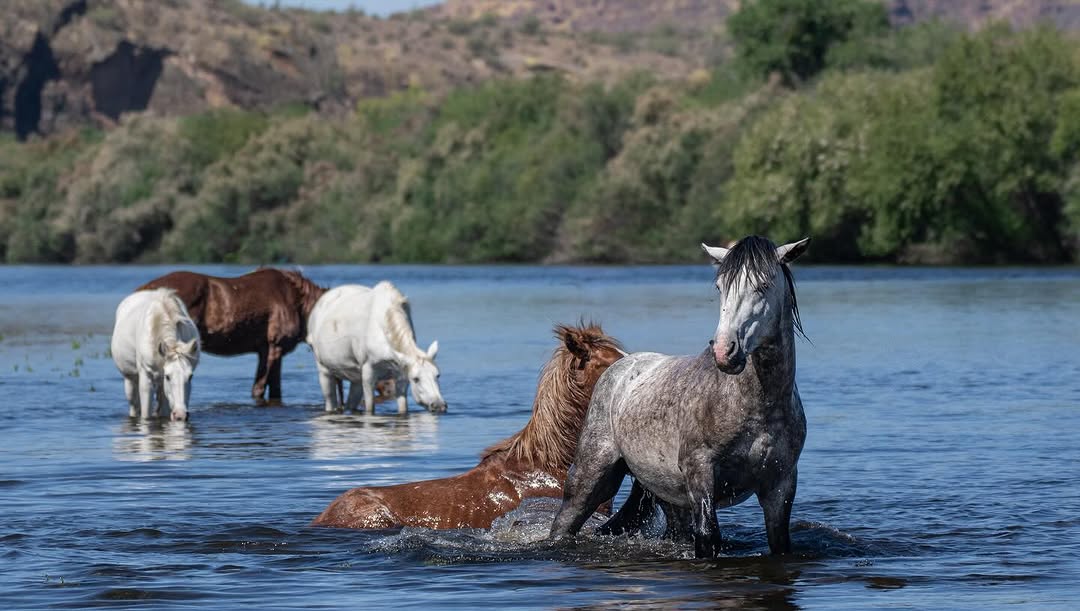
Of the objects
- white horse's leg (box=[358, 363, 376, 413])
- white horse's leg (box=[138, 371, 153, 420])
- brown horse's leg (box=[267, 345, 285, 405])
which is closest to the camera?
white horse's leg (box=[138, 371, 153, 420])

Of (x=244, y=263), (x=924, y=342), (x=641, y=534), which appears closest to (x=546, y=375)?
(x=641, y=534)

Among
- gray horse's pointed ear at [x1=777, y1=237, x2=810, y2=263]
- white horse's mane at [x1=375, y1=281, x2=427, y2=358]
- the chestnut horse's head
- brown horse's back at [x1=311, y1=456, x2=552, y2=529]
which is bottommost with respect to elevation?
brown horse's back at [x1=311, y1=456, x2=552, y2=529]

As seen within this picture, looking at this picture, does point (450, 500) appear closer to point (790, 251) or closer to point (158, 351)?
point (790, 251)

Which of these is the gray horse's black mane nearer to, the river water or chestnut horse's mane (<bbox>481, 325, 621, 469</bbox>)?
chestnut horse's mane (<bbox>481, 325, 621, 469</bbox>)

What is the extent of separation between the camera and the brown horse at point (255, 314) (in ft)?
72.7

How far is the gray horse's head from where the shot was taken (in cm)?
793

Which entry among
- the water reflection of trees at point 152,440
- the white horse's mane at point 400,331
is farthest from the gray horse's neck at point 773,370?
the white horse's mane at point 400,331

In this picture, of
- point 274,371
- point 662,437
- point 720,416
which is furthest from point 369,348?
point 720,416

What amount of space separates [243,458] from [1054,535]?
765 cm

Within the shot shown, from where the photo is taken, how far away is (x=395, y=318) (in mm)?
19500

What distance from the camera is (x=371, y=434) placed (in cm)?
1731

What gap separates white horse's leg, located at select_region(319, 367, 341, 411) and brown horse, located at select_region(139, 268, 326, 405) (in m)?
1.76

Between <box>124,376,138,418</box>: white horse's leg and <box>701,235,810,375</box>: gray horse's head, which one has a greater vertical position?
<box>701,235,810,375</box>: gray horse's head

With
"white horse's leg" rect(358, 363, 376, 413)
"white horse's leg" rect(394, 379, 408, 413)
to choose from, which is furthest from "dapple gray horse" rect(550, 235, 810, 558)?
"white horse's leg" rect(358, 363, 376, 413)
